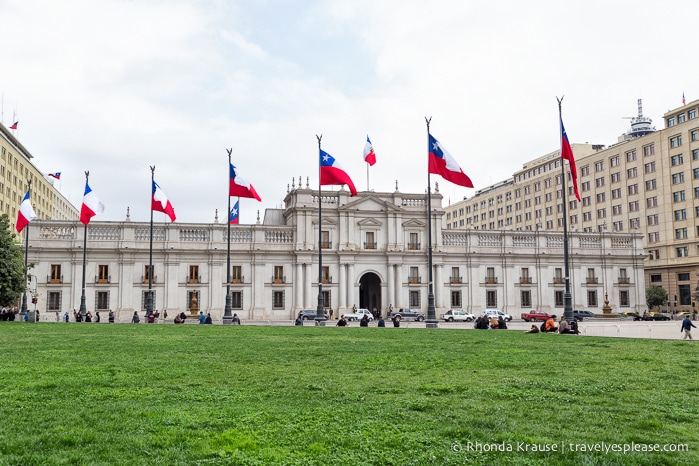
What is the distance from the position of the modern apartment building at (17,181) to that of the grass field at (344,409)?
7983 cm

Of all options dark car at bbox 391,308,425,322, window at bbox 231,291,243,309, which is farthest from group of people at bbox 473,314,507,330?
window at bbox 231,291,243,309

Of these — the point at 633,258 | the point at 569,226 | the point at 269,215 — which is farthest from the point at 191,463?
the point at 569,226

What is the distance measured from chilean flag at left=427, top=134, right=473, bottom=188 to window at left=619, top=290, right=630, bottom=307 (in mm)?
47976

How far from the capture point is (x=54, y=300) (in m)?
60.7

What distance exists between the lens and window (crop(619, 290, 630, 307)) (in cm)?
7356

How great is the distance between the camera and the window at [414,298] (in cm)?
6850

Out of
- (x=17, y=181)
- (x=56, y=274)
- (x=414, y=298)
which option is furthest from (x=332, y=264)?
(x=17, y=181)

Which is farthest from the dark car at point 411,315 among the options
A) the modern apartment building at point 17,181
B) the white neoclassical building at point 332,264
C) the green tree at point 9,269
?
the modern apartment building at point 17,181

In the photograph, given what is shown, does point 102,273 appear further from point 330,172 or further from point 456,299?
point 456,299

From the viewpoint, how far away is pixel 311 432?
789 cm

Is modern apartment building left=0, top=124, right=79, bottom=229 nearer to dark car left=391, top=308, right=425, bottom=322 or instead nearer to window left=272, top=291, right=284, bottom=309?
window left=272, top=291, right=284, bottom=309

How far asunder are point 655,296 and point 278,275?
162ft

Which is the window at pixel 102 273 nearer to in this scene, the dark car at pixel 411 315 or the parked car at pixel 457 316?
the dark car at pixel 411 315

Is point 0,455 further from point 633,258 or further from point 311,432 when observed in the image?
point 633,258
